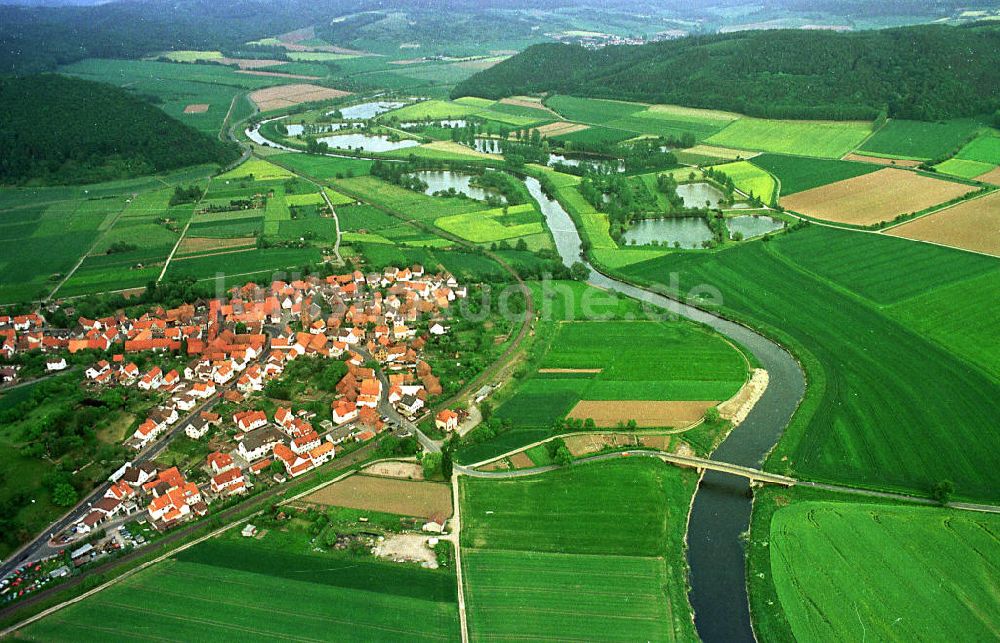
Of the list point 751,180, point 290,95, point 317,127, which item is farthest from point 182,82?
point 751,180

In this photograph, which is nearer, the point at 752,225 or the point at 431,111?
the point at 752,225

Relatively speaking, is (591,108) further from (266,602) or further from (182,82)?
(266,602)

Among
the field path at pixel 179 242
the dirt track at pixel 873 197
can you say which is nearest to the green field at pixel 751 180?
the dirt track at pixel 873 197

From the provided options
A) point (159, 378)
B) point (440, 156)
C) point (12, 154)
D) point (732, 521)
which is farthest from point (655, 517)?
point (12, 154)

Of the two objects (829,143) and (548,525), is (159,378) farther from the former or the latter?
(829,143)

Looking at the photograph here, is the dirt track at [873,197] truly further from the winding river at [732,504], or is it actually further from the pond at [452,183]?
the pond at [452,183]
